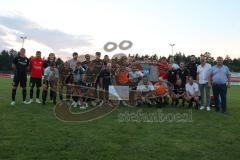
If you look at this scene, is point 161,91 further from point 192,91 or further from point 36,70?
point 36,70

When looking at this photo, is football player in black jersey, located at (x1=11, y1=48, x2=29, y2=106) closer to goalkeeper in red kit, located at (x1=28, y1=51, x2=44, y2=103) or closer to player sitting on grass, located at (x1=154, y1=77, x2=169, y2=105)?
goalkeeper in red kit, located at (x1=28, y1=51, x2=44, y2=103)

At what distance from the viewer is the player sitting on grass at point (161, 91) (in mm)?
15086

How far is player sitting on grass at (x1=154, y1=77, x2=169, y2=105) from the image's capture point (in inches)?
594

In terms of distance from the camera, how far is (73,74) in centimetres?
1477

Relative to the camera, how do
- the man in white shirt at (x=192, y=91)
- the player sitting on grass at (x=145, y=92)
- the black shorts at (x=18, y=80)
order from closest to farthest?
the black shorts at (x=18, y=80) → the man in white shirt at (x=192, y=91) → the player sitting on grass at (x=145, y=92)

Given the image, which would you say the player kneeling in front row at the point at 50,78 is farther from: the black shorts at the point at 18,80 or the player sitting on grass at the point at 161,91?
the player sitting on grass at the point at 161,91

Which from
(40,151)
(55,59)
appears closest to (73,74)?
(55,59)

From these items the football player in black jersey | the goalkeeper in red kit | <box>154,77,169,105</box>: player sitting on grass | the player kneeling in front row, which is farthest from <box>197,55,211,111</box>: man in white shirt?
the football player in black jersey

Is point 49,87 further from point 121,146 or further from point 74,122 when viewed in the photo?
point 121,146

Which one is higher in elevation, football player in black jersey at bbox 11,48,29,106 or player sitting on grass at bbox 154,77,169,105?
football player in black jersey at bbox 11,48,29,106

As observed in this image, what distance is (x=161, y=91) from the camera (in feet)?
50.0

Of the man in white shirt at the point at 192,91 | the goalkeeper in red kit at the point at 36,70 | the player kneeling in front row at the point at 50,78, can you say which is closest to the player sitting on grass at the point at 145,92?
the man in white shirt at the point at 192,91

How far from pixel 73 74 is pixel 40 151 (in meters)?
7.53

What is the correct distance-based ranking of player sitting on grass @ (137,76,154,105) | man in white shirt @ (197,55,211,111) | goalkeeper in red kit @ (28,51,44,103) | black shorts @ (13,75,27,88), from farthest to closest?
player sitting on grass @ (137,76,154,105)
goalkeeper in red kit @ (28,51,44,103)
man in white shirt @ (197,55,211,111)
black shorts @ (13,75,27,88)
